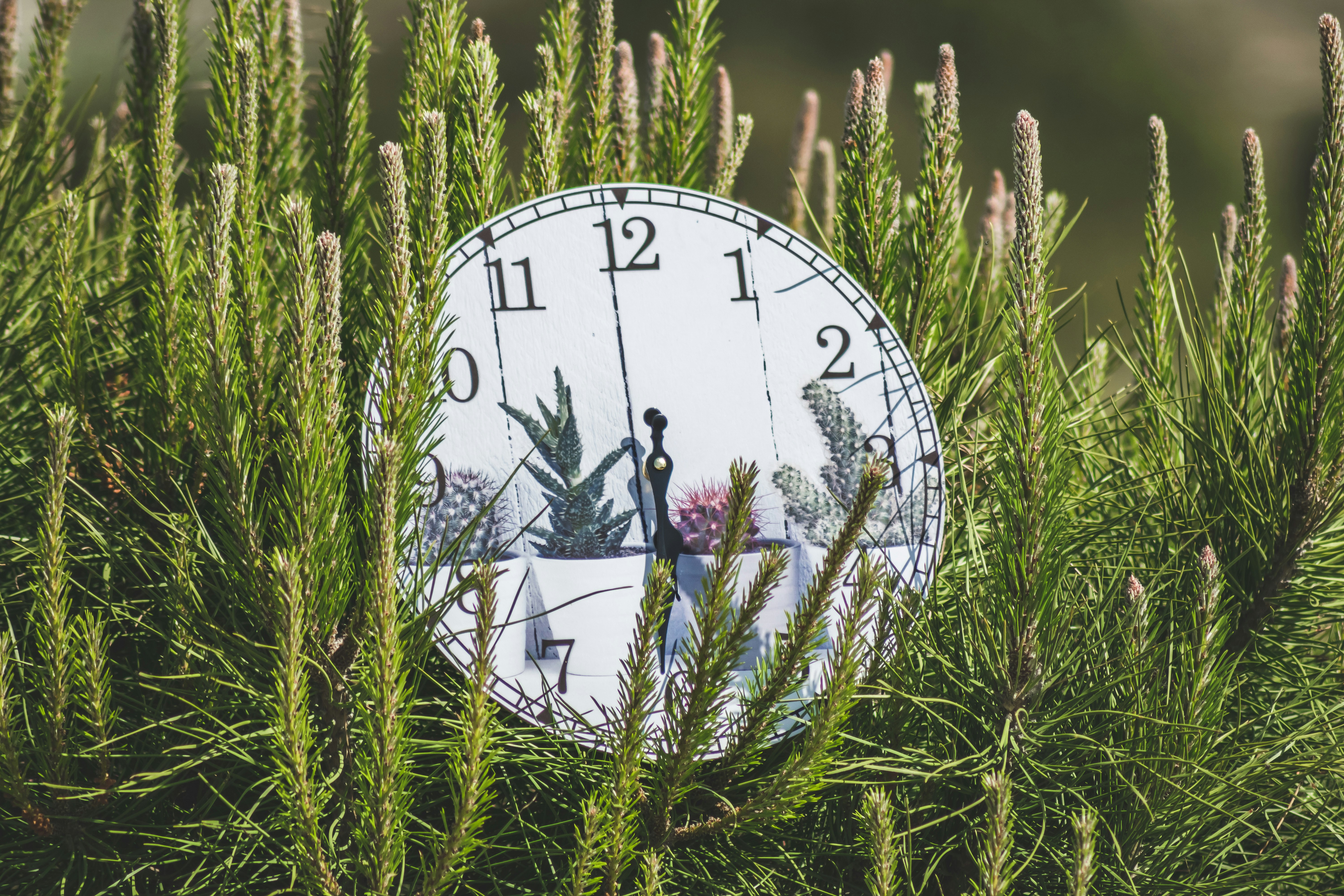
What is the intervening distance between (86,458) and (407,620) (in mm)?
340

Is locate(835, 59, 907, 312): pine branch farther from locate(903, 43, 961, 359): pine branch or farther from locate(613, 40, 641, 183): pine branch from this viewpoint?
locate(613, 40, 641, 183): pine branch

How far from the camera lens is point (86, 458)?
0.63 metres

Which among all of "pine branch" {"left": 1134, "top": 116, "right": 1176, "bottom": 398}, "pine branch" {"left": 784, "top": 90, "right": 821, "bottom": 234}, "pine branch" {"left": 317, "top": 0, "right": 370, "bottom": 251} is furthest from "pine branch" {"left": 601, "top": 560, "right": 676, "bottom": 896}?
"pine branch" {"left": 784, "top": 90, "right": 821, "bottom": 234}

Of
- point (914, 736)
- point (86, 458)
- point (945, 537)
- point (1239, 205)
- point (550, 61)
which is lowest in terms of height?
point (914, 736)

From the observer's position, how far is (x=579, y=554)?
1.98ft

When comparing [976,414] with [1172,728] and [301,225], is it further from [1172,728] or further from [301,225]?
[301,225]

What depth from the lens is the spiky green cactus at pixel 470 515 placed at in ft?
1.91

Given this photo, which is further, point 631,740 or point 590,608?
point 590,608

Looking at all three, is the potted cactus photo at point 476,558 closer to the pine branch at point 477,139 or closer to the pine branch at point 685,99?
the pine branch at point 477,139

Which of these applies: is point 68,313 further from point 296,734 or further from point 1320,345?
point 1320,345

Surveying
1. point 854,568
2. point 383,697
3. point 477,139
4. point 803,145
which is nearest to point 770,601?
point 854,568

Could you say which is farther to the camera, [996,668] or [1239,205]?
[1239,205]

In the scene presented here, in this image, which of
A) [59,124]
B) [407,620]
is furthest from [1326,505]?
[59,124]

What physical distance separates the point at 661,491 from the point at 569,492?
0.23 feet
